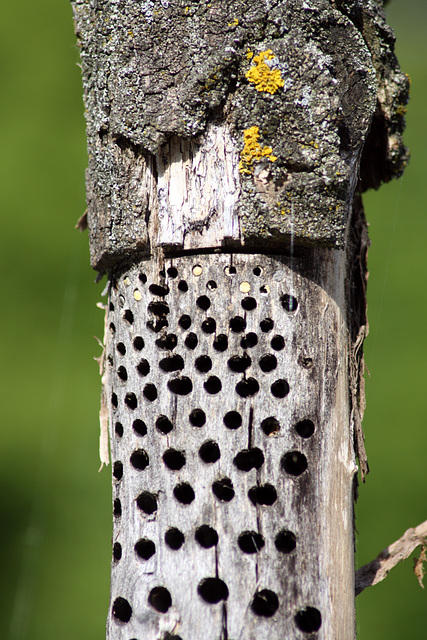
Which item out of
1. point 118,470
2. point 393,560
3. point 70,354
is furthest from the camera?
point 70,354

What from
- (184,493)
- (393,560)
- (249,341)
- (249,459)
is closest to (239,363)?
(249,341)

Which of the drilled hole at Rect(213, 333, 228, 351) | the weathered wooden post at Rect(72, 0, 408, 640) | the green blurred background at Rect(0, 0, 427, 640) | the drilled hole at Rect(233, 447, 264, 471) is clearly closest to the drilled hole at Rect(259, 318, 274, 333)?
the weathered wooden post at Rect(72, 0, 408, 640)

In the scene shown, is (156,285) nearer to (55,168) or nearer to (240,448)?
(240,448)

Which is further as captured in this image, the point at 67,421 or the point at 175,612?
the point at 67,421

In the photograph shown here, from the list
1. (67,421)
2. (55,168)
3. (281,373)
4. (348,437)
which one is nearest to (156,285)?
(281,373)

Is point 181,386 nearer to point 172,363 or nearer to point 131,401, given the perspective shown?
point 172,363

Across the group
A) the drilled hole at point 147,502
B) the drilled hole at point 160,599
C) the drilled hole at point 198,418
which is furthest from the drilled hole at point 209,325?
the drilled hole at point 160,599

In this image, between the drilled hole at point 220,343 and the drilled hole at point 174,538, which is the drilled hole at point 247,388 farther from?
the drilled hole at point 174,538

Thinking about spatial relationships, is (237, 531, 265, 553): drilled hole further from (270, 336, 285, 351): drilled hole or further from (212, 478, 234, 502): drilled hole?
(270, 336, 285, 351): drilled hole
